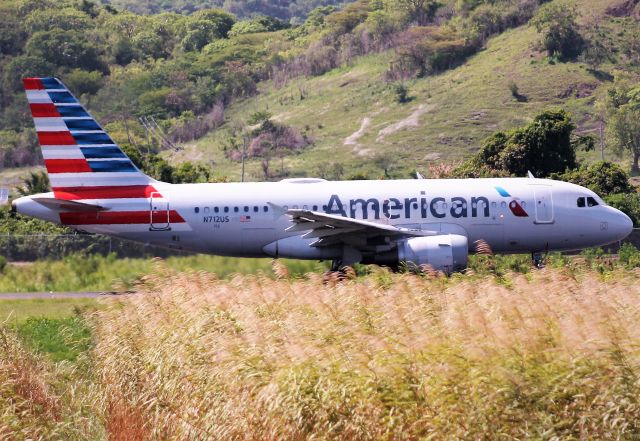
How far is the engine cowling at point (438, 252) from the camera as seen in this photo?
33.6 meters

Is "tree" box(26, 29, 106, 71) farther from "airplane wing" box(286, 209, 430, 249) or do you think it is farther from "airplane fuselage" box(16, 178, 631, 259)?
"airplane wing" box(286, 209, 430, 249)

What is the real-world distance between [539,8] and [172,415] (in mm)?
108470

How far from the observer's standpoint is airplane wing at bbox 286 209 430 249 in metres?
33.5

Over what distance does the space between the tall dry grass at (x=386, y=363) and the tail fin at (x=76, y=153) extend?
1316 centimetres

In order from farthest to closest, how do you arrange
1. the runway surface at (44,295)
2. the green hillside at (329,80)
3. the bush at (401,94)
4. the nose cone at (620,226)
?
the bush at (401,94) < the green hillside at (329,80) < the nose cone at (620,226) < the runway surface at (44,295)

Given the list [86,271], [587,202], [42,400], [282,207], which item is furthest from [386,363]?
[587,202]

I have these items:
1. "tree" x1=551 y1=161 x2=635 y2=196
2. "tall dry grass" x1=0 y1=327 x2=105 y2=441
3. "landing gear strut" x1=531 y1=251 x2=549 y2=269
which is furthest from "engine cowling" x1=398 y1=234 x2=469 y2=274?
"tree" x1=551 y1=161 x2=635 y2=196

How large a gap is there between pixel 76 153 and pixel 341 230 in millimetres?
8942

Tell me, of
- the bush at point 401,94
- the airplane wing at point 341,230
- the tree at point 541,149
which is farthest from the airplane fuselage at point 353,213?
the bush at point 401,94

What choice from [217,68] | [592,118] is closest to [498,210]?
[592,118]

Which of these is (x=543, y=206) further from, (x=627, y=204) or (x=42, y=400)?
(x=42, y=400)

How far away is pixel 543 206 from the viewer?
36125mm

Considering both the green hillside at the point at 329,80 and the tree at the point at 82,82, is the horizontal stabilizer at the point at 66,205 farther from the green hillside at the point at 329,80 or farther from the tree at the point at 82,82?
the tree at the point at 82,82

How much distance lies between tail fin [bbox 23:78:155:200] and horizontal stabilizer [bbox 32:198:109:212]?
0.70 meters
